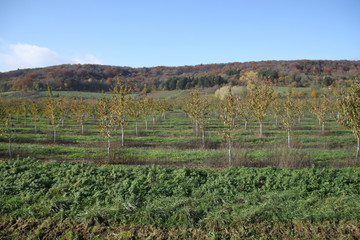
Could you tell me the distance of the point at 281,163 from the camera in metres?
13.3

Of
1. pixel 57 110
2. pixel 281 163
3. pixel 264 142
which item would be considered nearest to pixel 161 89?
pixel 57 110

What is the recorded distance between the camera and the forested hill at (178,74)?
97.0 m

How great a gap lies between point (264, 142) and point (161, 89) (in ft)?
306

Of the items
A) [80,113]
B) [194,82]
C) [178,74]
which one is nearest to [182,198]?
[80,113]

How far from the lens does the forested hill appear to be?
97.0 meters

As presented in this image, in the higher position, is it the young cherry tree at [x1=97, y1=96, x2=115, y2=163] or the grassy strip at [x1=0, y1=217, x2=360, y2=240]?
the young cherry tree at [x1=97, y1=96, x2=115, y2=163]

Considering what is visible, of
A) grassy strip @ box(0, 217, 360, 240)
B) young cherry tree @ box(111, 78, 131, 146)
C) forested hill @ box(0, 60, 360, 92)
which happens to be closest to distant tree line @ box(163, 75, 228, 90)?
forested hill @ box(0, 60, 360, 92)

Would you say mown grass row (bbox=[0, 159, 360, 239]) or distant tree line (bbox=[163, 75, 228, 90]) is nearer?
mown grass row (bbox=[0, 159, 360, 239])

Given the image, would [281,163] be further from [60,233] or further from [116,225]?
[60,233]

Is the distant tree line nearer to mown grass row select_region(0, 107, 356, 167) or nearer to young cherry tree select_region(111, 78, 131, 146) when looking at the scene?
mown grass row select_region(0, 107, 356, 167)

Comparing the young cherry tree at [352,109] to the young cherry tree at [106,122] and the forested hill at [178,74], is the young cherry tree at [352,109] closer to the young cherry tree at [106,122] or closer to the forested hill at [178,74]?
the young cherry tree at [106,122]

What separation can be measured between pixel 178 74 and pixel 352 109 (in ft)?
409

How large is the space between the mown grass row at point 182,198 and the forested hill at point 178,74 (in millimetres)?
80669

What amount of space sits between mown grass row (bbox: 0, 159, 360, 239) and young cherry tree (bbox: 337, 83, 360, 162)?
15.5ft
